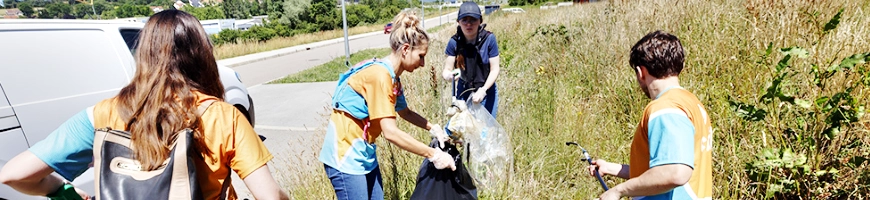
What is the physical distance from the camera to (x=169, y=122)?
1.19 m

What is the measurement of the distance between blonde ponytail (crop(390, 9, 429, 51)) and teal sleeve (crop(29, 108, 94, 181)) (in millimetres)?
1135

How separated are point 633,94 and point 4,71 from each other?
4513 mm

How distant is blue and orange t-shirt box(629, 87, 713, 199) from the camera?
143cm

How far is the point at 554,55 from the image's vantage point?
19.7 feet

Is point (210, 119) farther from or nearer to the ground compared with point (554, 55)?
farther from the ground

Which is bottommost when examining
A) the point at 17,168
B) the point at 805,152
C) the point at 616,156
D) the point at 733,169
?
the point at 616,156

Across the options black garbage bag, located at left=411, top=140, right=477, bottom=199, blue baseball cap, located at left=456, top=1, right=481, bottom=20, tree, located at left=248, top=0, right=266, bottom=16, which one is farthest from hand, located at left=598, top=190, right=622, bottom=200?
tree, located at left=248, top=0, right=266, bottom=16

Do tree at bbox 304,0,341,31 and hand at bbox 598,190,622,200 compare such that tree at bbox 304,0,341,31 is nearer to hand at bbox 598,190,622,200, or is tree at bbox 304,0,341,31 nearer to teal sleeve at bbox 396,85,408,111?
teal sleeve at bbox 396,85,408,111

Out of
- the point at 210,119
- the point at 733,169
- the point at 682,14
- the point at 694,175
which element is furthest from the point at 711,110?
the point at 210,119

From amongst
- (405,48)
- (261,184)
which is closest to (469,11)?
(405,48)

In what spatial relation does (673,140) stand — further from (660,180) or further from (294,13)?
(294,13)

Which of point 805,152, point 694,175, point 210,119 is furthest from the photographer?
point 805,152

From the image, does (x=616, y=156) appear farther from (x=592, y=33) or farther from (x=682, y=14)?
(x=592, y=33)

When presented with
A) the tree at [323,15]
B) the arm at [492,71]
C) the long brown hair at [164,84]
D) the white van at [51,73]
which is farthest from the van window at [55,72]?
the tree at [323,15]
